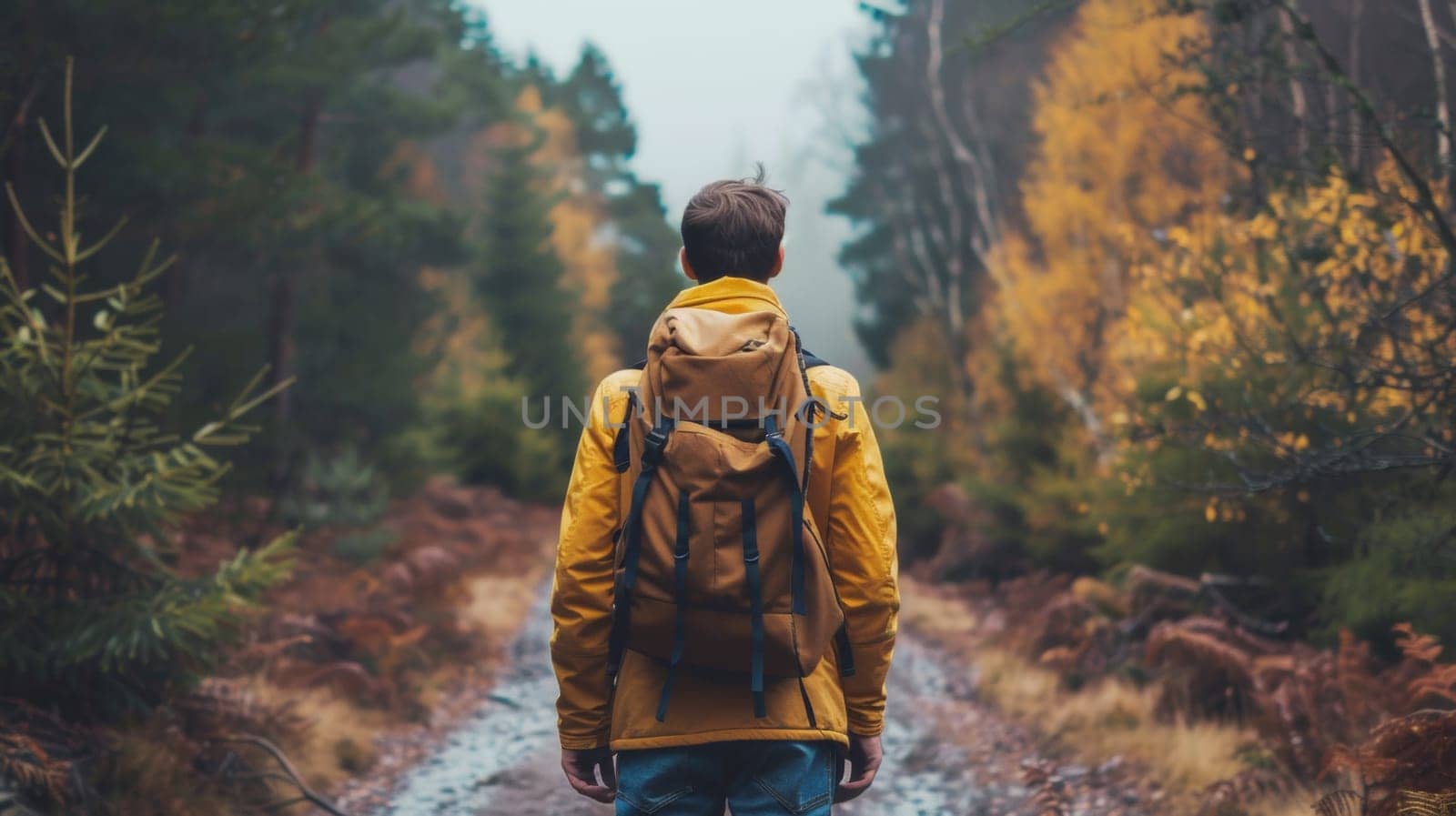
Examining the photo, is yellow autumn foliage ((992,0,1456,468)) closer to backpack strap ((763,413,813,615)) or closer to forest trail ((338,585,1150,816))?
forest trail ((338,585,1150,816))

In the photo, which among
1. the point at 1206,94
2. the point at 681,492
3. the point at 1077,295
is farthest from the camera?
the point at 1077,295

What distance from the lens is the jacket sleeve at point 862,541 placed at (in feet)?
7.75

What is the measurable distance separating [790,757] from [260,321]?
52.9 feet

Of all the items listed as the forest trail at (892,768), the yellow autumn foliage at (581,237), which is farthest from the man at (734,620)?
the yellow autumn foliage at (581,237)

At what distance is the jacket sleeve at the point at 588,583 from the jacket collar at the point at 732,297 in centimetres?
27

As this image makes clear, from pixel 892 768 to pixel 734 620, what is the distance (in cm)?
519

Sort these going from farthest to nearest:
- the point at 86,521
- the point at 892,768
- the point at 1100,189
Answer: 1. the point at 1100,189
2. the point at 892,768
3. the point at 86,521

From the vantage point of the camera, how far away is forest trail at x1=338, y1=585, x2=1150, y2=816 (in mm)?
5883

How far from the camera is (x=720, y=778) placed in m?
2.36

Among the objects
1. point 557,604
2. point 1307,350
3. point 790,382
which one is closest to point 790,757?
point 557,604

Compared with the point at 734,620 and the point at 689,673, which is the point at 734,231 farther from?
the point at 689,673

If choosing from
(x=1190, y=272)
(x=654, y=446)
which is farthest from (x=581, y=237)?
(x=654, y=446)

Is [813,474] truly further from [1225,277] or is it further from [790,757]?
[1225,277]

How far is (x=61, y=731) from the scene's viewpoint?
4574 mm
